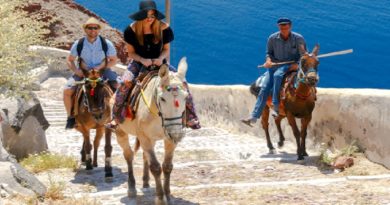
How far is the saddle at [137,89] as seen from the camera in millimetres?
8420

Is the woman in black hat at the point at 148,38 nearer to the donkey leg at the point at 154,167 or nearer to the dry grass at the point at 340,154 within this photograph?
the donkey leg at the point at 154,167

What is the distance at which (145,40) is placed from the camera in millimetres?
8891

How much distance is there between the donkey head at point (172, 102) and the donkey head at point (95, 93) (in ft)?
8.52

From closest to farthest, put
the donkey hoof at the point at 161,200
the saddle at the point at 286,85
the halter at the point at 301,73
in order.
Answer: the donkey hoof at the point at 161,200 → the halter at the point at 301,73 → the saddle at the point at 286,85

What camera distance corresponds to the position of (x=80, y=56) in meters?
10.5

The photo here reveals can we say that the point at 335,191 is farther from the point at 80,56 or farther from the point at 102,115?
the point at 80,56

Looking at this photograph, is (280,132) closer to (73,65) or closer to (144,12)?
(73,65)

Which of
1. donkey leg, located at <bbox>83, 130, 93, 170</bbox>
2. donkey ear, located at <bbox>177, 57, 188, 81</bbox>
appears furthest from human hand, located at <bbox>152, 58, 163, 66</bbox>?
donkey leg, located at <bbox>83, 130, 93, 170</bbox>

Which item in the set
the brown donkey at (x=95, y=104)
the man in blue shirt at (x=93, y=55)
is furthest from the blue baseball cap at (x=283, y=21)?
the brown donkey at (x=95, y=104)

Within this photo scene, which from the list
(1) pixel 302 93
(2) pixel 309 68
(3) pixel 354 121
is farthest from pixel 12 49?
(3) pixel 354 121

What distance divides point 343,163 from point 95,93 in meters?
3.75

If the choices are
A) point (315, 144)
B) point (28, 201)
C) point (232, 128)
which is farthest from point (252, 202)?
point (232, 128)

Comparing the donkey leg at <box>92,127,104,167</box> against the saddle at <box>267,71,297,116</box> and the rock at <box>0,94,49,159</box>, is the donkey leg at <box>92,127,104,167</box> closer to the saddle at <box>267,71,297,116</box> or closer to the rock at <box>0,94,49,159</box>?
the rock at <box>0,94,49,159</box>

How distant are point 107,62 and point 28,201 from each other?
3.42 meters
